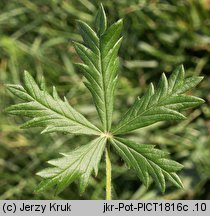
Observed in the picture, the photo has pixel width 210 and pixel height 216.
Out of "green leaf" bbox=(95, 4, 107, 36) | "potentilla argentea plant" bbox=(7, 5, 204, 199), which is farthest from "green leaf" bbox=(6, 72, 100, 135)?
"green leaf" bbox=(95, 4, 107, 36)

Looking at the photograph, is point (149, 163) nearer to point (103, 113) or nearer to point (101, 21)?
point (103, 113)

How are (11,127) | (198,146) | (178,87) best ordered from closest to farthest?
(178,87)
(198,146)
(11,127)

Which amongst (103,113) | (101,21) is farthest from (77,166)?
(101,21)

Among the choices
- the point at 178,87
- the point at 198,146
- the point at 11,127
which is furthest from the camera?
the point at 11,127

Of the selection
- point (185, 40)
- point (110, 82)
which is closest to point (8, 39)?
point (185, 40)

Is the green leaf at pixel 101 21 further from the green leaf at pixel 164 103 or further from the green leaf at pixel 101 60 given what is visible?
the green leaf at pixel 164 103

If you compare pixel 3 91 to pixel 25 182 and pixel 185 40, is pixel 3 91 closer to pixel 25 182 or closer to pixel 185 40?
pixel 25 182

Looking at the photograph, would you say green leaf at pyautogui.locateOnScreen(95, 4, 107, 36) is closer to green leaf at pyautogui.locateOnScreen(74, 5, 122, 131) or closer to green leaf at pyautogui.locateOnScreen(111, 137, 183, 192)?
green leaf at pyautogui.locateOnScreen(74, 5, 122, 131)
